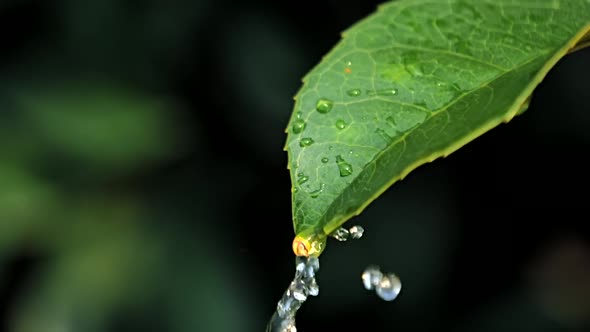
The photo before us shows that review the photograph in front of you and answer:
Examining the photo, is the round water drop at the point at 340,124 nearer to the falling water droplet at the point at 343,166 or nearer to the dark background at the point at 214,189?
the falling water droplet at the point at 343,166

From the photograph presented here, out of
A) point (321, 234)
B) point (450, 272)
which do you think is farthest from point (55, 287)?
point (321, 234)

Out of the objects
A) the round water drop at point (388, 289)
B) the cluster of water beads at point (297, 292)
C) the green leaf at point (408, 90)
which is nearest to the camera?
the green leaf at point (408, 90)

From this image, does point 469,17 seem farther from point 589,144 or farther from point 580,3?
point 589,144

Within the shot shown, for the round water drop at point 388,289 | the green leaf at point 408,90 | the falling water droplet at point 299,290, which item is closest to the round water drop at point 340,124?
the green leaf at point 408,90

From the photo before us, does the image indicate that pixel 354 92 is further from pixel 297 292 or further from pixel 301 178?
pixel 297 292

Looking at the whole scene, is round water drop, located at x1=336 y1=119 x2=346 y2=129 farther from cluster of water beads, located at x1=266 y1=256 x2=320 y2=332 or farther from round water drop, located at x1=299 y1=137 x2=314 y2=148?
cluster of water beads, located at x1=266 y1=256 x2=320 y2=332

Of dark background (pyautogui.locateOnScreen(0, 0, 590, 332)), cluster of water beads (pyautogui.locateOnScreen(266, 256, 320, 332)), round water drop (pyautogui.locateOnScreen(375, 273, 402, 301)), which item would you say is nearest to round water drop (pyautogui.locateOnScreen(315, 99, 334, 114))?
cluster of water beads (pyautogui.locateOnScreen(266, 256, 320, 332))

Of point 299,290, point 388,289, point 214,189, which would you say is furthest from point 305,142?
point 214,189
